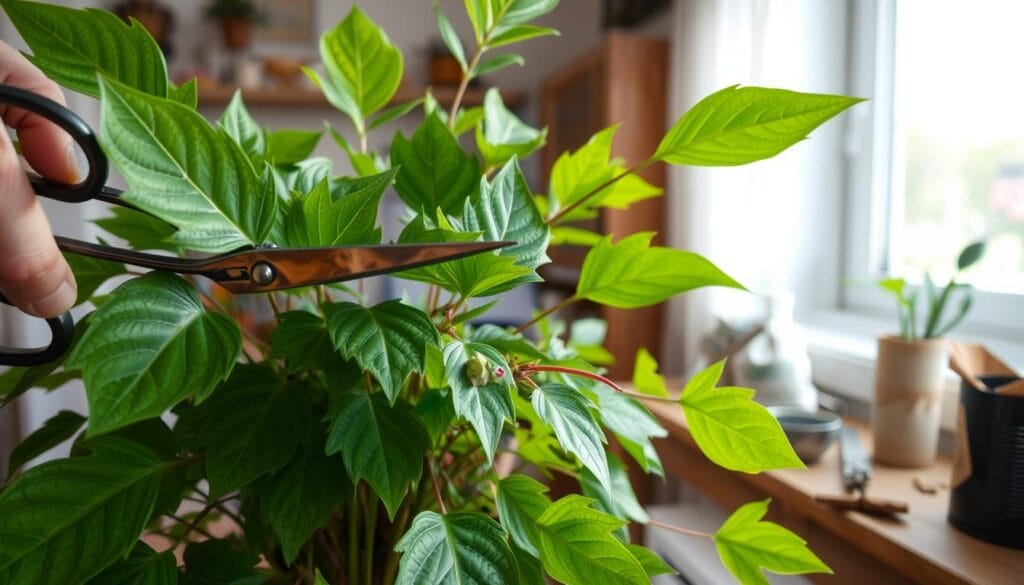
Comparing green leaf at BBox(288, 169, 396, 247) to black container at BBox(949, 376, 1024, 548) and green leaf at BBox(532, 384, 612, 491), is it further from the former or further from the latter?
black container at BBox(949, 376, 1024, 548)

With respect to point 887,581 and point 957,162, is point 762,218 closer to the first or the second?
point 957,162

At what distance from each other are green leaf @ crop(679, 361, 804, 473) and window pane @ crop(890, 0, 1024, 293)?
1060mm

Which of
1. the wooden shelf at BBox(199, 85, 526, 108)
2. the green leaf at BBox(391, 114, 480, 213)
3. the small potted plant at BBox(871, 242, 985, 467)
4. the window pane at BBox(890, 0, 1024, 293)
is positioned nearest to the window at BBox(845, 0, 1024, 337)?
the window pane at BBox(890, 0, 1024, 293)

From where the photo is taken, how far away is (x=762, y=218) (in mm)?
1501

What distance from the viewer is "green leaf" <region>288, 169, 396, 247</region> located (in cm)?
34

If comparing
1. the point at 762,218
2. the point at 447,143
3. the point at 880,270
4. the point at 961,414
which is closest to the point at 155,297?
the point at 447,143

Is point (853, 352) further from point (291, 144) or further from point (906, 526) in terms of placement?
point (291, 144)

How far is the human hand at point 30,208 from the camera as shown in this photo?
0.95ft

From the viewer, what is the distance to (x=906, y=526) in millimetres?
760

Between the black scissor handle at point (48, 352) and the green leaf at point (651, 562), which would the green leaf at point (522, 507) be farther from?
the black scissor handle at point (48, 352)

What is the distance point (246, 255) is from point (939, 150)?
1.45 metres

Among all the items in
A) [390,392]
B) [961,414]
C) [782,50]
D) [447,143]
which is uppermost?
[782,50]

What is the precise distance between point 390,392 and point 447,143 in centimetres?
20

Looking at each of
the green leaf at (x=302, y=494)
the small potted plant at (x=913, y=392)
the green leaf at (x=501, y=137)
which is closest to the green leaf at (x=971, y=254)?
the small potted plant at (x=913, y=392)
